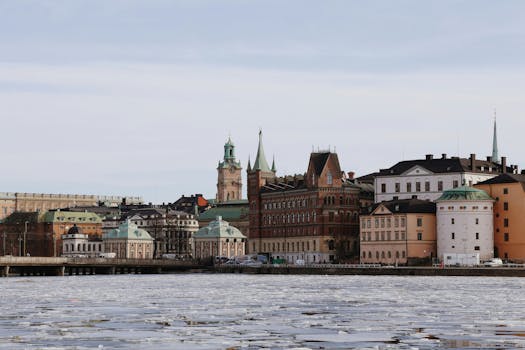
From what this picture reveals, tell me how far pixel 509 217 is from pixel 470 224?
6047 millimetres

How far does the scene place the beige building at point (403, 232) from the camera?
177 meters

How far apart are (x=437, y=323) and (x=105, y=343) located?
1670 centimetres

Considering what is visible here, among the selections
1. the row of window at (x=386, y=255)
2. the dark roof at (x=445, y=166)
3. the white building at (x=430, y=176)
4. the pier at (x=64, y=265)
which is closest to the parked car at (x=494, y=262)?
the row of window at (x=386, y=255)

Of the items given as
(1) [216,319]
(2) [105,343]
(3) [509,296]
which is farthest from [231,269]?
(2) [105,343]

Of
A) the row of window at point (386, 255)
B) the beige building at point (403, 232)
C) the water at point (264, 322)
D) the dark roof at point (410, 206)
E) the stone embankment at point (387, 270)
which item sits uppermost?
the dark roof at point (410, 206)

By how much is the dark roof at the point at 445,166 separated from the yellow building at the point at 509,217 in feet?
50.1

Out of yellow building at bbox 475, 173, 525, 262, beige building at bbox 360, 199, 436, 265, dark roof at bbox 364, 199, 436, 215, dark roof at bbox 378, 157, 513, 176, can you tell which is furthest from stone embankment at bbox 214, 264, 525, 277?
dark roof at bbox 378, 157, 513, 176

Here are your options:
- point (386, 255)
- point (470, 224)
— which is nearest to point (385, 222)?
point (386, 255)

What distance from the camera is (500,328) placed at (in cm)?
5081

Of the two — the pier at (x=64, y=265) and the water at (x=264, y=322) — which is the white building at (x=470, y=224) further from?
the water at (x=264, y=322)

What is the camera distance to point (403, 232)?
7003 inches

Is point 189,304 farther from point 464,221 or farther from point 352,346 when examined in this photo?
point 464,221

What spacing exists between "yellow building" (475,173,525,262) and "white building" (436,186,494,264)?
6.22 ft

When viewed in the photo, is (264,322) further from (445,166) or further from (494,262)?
(445,166)
